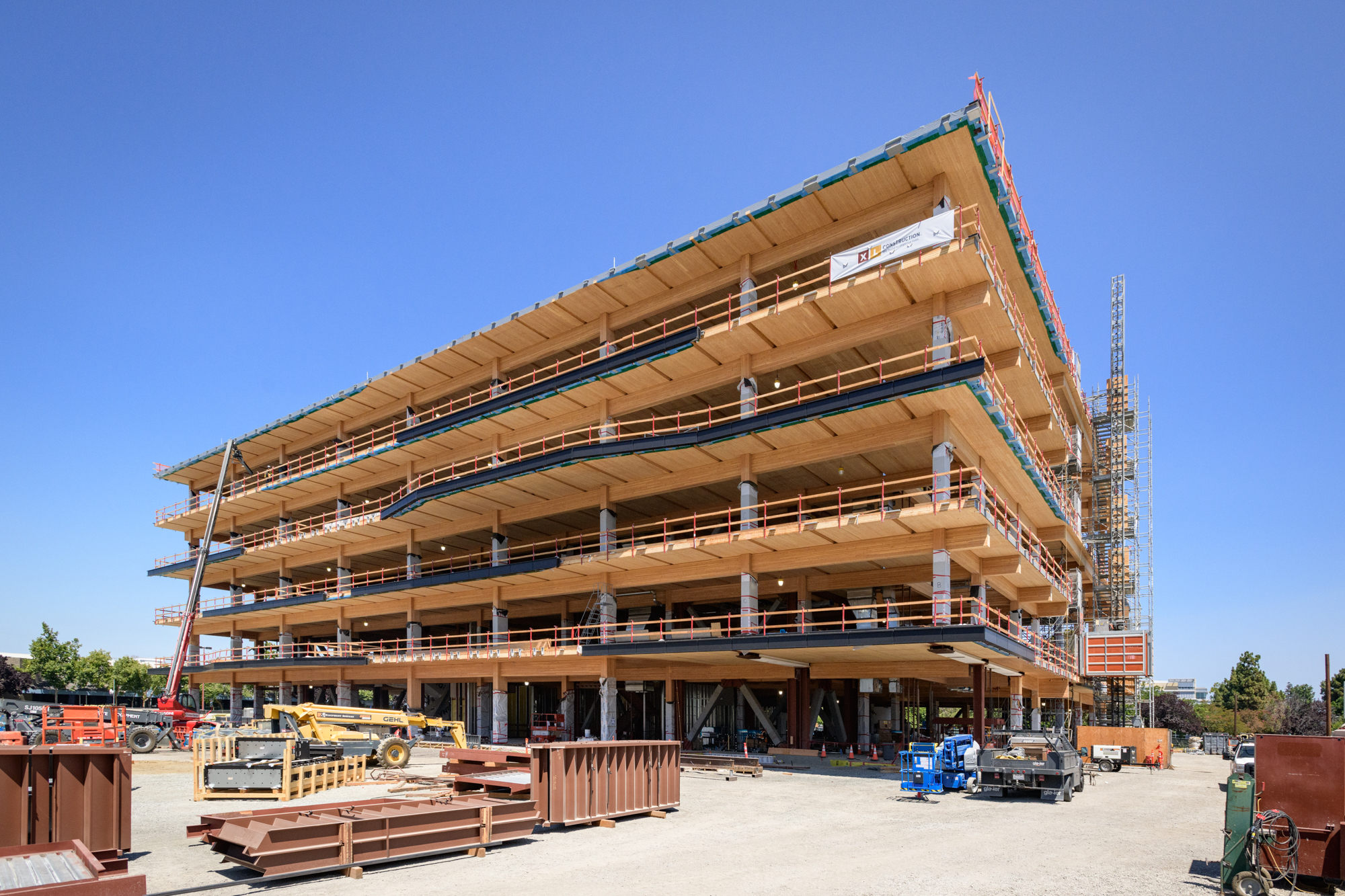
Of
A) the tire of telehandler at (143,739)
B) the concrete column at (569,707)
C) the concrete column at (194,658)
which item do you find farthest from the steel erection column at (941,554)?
the concrete column at (194,658)

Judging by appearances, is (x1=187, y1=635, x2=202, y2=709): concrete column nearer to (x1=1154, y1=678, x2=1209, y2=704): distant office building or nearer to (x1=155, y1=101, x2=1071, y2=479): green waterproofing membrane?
(x1=155, y1=101, x2=1071, y2=479): green waterproofing membrane

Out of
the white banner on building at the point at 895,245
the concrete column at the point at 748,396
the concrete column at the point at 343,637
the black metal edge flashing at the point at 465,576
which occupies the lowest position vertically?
the concrete column at the point at 343,637

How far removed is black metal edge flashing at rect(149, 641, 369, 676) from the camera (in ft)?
155

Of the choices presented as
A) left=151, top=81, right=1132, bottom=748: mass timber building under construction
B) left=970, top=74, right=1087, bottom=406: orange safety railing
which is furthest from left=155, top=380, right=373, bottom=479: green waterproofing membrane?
left=970, top=74, right=1087, bottom=406: orange safety railing

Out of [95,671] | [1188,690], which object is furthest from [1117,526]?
[1188,690]

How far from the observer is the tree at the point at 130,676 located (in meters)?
96.3

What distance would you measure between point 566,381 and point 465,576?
10930 millimetres

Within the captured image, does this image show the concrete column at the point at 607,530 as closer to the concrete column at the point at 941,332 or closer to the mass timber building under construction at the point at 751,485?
the mass timber building under construction at the point at 751,485

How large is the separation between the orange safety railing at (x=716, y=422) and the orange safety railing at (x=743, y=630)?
6.43 meters

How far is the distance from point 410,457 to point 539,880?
3697 cm

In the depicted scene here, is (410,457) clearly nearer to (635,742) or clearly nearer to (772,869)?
(635,742)

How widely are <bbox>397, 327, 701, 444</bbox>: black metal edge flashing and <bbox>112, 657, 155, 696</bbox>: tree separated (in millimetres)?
72090

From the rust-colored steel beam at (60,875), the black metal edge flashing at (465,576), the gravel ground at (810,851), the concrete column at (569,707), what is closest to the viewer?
the rust-colored steel beam at (60,875)

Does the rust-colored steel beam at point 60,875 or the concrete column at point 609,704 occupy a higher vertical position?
the rust-colored steel beam at point 60,875
